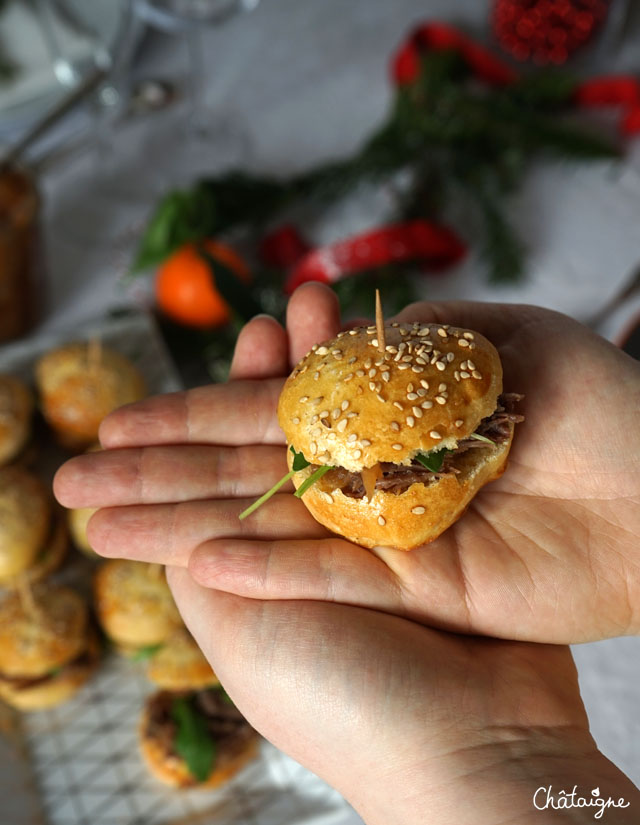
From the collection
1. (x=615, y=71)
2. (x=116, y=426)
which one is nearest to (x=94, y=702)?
(x=116, y=426)

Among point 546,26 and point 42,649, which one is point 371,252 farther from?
point 42,649

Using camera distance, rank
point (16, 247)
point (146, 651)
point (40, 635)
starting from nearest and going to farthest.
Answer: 1. point (40, 635)
2. point (146, 651)
3. point (16, 247)

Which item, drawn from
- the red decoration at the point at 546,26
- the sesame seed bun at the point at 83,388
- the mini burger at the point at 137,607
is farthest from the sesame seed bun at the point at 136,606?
the red decoration at the point at 546,26

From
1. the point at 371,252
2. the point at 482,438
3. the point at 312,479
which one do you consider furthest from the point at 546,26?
the point at 312,479

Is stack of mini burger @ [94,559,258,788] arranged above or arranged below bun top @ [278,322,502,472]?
below

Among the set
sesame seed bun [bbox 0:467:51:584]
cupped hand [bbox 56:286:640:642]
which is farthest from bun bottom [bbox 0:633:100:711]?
cupped hand [bbox 56:286:640:642]

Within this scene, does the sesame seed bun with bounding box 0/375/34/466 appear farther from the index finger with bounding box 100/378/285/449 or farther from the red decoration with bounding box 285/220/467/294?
the red decoration with bounding box 285/220/467/294
